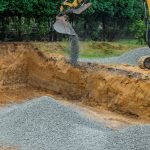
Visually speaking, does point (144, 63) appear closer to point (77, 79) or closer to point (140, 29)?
point (77, 79)

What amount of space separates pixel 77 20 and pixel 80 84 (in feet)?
46.2

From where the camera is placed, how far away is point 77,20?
33.1m

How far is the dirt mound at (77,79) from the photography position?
1678 cm

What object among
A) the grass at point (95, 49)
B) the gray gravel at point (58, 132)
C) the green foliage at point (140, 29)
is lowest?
the gray gravel at point (58, 132)

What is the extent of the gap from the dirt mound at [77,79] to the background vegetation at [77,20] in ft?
11.6

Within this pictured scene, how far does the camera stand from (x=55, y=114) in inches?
557

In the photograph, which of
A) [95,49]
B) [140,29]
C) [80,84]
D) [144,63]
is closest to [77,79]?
[80,84]

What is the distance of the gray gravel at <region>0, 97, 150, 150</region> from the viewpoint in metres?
11.9

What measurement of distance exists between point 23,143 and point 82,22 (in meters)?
22.1

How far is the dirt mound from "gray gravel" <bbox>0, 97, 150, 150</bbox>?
230 cm

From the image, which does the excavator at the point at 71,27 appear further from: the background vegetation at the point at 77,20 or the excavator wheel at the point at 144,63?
the background vegetation at the point at 77,20

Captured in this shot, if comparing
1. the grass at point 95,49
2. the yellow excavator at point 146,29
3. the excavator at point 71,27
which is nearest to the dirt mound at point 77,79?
the excavator at point 71,27

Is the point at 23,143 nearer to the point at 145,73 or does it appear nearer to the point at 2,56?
the point at 145,73

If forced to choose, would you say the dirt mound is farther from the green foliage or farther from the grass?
the green foliage
